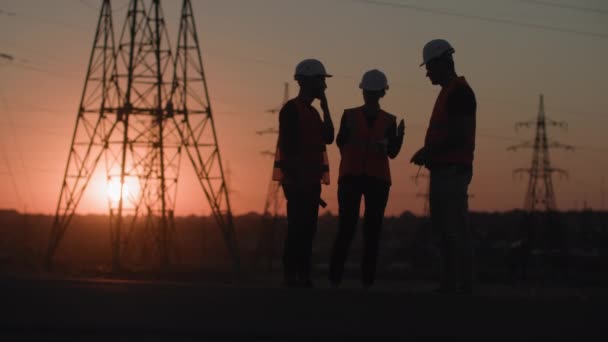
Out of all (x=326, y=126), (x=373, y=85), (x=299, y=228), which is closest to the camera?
(x=299, y=228)

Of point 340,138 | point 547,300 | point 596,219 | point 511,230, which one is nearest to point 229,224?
point 340,138

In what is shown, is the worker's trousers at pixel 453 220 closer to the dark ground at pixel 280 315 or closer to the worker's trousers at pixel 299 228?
the worker's trousers at pixel 299 228

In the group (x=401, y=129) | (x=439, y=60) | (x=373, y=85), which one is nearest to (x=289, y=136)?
(x=373, y=85)

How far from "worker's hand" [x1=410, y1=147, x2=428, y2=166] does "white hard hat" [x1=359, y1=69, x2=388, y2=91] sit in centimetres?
126

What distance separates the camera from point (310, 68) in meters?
12.1

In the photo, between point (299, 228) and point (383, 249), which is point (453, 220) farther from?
point (383, 249)

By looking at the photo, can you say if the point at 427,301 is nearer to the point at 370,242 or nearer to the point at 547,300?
the point at 547,300

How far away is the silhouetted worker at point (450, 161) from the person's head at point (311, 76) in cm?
154

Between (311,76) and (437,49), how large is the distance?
1669 millimetres

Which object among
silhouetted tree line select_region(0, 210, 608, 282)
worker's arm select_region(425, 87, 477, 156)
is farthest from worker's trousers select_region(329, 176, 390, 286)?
silhouetted tree line select_region(0, 210, 608, 282)

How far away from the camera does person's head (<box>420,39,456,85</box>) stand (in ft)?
36.0

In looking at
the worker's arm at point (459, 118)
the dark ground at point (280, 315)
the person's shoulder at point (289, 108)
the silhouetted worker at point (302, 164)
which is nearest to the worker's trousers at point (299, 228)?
the silhouetted worker at point (302, 164)

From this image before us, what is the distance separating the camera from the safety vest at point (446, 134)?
1076 centimetres

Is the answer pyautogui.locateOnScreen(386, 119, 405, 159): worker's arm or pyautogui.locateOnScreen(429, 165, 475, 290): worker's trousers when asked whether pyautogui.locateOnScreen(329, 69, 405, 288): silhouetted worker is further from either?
pyautogui.locateOnScreen(429, 165, 475, 290): worker's trousers
